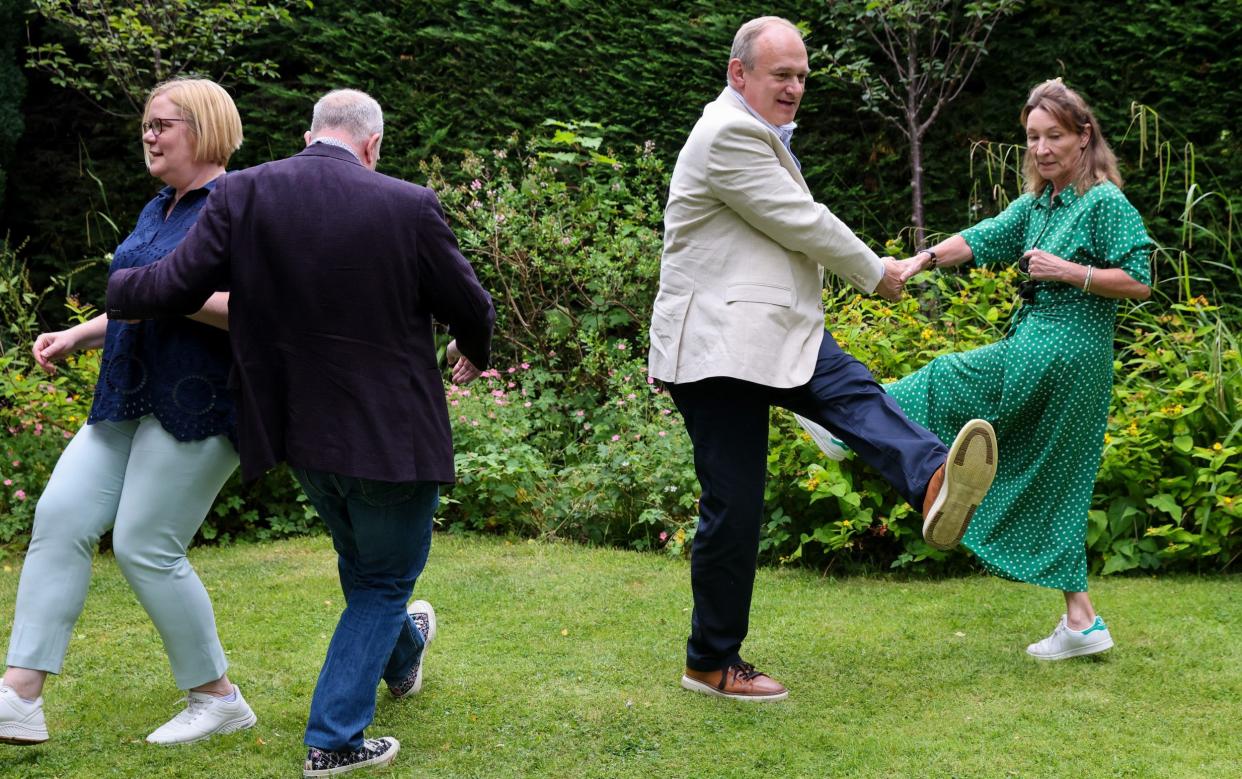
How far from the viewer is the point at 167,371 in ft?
10.4

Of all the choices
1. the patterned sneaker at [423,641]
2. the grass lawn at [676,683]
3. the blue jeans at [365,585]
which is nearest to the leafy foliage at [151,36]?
the grass lawn at [676,683]

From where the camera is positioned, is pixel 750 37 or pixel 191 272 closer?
pixel 191 272

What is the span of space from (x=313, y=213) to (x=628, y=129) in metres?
5.42

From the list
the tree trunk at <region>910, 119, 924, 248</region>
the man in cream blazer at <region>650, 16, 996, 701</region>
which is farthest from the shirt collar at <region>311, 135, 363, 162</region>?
the tree trunk at <region>910, 119, 924, 248</region>

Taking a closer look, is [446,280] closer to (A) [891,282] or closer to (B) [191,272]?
(B) [191,272]

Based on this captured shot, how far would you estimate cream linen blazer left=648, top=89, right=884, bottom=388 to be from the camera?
3357 millimetres

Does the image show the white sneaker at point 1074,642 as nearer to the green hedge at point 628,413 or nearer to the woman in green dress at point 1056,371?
the woman in green dress at point 1056,371

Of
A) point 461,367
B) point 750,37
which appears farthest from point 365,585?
point 750,37

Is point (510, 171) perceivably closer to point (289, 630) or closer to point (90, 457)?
point (289, 630)

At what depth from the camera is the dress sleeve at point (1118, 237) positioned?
12.3 ft

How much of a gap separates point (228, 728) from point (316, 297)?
51.0 inches

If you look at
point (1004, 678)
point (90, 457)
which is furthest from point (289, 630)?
point (1004, 678)

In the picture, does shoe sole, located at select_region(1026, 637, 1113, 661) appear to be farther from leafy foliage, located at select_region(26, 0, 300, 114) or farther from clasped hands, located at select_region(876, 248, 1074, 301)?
leafy foliage, located at select_region(26, 0, 300, 114)

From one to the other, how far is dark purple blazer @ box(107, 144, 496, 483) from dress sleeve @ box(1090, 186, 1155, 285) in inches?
77.9
